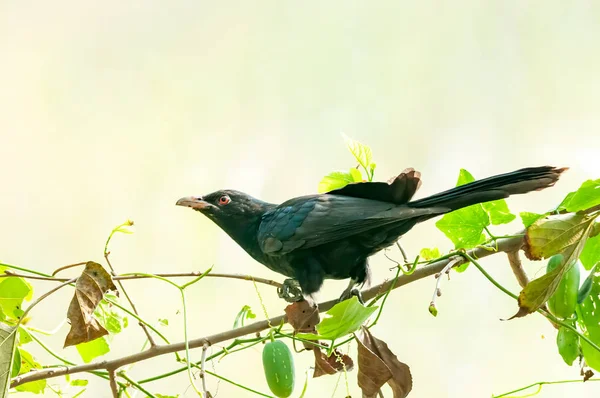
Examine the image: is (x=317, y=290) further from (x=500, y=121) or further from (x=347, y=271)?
(x=500, y=121)

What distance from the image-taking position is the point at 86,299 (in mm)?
1225

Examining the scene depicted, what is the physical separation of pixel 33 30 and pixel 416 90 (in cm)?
194

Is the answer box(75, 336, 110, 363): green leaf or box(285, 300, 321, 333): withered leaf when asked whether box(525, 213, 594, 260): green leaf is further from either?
box(75, 336, 110, 363): green leaf

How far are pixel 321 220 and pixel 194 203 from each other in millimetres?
514

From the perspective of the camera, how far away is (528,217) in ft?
4.38

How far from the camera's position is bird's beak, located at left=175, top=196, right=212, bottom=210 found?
209 cm

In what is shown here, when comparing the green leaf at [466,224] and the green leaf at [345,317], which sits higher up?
the green leaf at [466,224]

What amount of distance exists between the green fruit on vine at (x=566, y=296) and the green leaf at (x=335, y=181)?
2.30ft

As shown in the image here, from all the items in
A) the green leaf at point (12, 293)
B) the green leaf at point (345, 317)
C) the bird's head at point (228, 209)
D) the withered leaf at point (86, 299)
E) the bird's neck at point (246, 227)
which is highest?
the bird's head at point (228, 209)

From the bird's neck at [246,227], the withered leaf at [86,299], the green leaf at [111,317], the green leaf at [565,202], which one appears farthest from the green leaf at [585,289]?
the bird's neck at [246,227]

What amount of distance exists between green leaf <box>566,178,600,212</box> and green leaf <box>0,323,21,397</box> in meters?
1.13

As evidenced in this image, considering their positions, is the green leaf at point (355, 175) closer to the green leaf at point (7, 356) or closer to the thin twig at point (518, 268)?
the thin twig at point (518, 268)

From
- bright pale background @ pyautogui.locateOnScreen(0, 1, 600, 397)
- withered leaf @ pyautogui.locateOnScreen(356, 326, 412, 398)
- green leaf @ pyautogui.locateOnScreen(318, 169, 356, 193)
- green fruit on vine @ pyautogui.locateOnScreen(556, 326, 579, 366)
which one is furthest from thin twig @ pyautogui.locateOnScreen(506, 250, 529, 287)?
bright pale background @ pyautogui.locateOnScreen(0, 1, 600, 397)

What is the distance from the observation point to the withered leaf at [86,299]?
1.22 m
